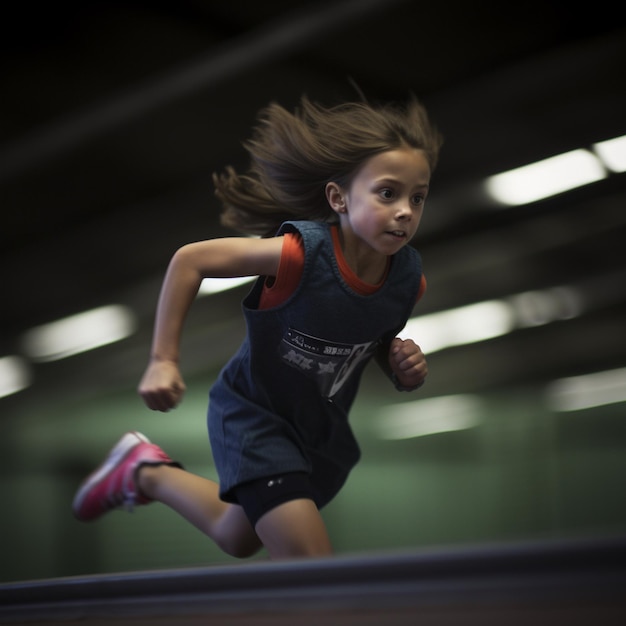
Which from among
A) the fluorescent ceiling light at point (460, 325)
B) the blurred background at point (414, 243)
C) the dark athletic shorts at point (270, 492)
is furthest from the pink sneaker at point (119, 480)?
the fluorescent ceiling light at point (460, 325)

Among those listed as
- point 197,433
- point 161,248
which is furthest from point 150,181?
point 197,433

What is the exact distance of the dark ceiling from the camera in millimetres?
4324

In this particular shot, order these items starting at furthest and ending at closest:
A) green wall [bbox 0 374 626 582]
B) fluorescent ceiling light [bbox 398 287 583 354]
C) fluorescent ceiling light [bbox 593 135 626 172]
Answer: fluorescent ceiling light [bbox 398 287 583 354], green wall [bbox 0 374 626 582], fluorescent ceiling light [bbox 593 135 626 172]

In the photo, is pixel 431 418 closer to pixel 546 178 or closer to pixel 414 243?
pixel 414 243

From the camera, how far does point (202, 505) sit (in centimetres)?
181

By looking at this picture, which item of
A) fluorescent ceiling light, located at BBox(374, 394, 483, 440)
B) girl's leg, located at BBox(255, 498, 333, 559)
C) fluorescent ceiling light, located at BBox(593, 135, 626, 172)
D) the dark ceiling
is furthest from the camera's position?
fluorescent ceiling light, located at BBox(374, 394, 483, 440)

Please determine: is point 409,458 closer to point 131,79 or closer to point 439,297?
point 439,297

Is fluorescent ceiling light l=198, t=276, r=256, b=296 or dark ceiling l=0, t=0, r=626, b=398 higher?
dark ceiling l=0, t=0, r=626, b=398

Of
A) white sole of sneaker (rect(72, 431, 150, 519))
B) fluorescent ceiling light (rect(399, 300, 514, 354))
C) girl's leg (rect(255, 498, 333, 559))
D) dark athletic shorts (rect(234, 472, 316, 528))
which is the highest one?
fluorescent ceiling light (rect(399, 300, 514, 354))

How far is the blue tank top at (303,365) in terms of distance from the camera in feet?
5.04

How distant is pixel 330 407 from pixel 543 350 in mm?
5237

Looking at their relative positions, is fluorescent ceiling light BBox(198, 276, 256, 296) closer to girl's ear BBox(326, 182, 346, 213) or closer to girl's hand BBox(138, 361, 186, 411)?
girl's ear BBox(326, 182, 346, 213)

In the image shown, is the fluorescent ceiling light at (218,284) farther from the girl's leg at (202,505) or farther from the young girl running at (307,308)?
the young girl running at (307,308)

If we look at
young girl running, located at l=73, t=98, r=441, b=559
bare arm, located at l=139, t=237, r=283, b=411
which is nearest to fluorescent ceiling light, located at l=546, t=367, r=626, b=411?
young girl running, located at l=73, t=98, r=441, b=559
